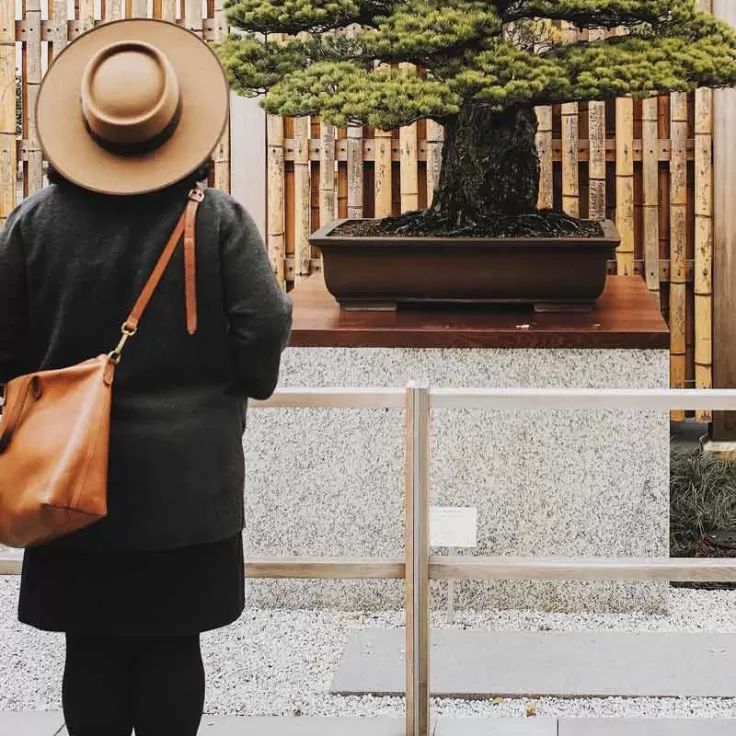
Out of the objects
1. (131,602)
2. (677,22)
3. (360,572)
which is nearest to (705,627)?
(360,572)

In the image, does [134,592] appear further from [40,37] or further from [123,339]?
[40,37]

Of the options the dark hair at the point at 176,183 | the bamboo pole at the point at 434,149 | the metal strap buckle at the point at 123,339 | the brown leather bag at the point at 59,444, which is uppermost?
the bamboo pole at the point at 434,149

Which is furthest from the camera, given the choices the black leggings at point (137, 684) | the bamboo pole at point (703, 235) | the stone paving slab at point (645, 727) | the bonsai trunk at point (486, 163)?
the bamboo pole at point (703, 235)

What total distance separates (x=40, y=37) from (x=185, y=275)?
14.9ft

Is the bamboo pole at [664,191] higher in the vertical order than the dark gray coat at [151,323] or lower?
higher

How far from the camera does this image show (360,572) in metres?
2.64

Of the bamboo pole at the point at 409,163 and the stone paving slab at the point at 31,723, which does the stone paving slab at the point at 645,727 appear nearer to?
the stone paving slab at the point at 31,723

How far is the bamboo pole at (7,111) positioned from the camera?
6.00 m

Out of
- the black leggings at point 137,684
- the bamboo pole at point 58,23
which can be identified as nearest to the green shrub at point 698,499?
the black leggings at point 137,684

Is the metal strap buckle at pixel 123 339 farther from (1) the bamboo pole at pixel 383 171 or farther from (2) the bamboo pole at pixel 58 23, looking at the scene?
(2) the bamboo pole at pixel 58 23

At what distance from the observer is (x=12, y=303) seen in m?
2.00

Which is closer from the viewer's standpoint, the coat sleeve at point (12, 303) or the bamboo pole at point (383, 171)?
the coat sleeve at point (12, 303)

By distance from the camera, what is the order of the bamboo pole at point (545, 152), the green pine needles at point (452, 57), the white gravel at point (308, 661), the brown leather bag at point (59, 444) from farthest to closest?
the bamboo pole at point (545, 152) < the green pine needles at point (452, 57) < the white gravel at point (308, 661) < the brown leather bag at point (59, 444)

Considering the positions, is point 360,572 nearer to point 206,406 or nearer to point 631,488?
point 206,406
